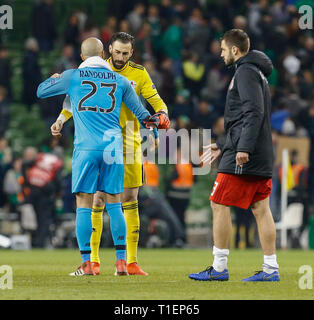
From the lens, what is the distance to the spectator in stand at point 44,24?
840 inches

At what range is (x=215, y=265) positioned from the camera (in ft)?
27.7

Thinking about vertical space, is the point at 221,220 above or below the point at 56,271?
above

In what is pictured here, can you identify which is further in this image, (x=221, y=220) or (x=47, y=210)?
(x=47, y=210)

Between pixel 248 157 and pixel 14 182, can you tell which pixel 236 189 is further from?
pixel 14 182

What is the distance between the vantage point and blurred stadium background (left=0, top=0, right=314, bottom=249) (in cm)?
1759

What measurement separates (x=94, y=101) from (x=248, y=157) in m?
1.58

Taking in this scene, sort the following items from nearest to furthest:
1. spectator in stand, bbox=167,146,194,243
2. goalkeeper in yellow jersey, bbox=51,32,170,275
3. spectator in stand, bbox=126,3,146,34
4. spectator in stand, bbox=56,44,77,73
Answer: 1. goalkeeper in yellow jersey, bbox=51,32,170,275
2. spectator in stand, bbox=167,146,194,243
3. spectator in stand, bbox=56,44,77,73
4. spectator in stand, bbox=126,3,146,34

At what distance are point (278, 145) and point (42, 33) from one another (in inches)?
257

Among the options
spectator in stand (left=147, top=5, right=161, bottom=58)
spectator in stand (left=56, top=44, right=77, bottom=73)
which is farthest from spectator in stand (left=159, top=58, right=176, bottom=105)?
spectator in stand (left=56, top=44, right=77, bottom=73)

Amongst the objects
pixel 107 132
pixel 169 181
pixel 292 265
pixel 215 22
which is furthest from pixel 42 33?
pixel 107 132

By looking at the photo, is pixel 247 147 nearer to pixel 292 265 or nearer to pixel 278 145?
pixel 292 265

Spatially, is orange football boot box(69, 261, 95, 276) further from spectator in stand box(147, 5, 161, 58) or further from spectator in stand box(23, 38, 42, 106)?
spectator in stand box(147, 5, 161, 58)

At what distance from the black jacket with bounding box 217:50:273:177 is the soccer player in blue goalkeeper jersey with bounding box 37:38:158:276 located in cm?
106

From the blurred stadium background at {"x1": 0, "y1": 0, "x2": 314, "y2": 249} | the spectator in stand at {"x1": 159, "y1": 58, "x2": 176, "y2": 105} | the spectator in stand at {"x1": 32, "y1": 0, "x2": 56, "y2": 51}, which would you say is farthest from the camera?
the spectator in stand at {"x1": 32, "y1": 0, "x2": 56, "y2": 51}
